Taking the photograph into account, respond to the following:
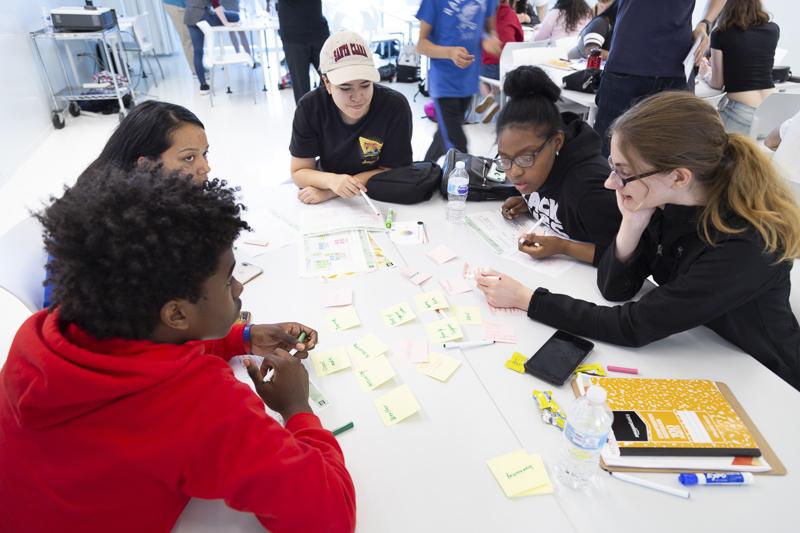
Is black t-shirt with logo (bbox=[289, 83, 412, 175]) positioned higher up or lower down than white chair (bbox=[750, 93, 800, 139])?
higher up

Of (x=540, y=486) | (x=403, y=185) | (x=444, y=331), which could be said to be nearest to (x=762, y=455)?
(x=540, y=486)

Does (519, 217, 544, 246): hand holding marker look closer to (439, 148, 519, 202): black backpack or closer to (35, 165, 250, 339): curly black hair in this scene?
(439, 148, 519, 202): black backpack

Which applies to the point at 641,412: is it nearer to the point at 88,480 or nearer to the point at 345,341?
the point at 345,341

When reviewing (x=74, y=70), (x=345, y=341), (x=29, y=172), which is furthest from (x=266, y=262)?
(x=74, y=70)

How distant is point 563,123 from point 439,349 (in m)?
0.95

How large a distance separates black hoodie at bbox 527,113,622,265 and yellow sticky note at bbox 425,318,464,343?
1.91 feet

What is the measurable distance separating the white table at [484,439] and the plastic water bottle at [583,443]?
2cm

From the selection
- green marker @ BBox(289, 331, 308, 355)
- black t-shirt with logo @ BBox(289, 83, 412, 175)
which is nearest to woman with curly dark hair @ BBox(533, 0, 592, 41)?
black t-shirt with logo @ BBox(289, 83, 412, 175)

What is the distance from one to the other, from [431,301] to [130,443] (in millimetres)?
825

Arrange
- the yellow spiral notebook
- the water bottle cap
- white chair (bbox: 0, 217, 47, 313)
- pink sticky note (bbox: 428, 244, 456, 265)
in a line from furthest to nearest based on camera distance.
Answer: pink sticky note (bbox: 428, 244, 456, 265) → white chair (bbox: 0, 217, 47, 313) → the yellow spiral notebook → the water bottle cap

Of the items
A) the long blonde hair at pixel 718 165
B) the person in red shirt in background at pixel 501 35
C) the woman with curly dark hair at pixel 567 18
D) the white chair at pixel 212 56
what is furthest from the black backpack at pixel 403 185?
the white chair at pixel 212 56

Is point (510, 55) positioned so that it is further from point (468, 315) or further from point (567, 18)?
point (468, 315)

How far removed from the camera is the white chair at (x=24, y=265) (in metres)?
1.16

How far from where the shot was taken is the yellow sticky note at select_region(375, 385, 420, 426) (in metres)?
0.98
